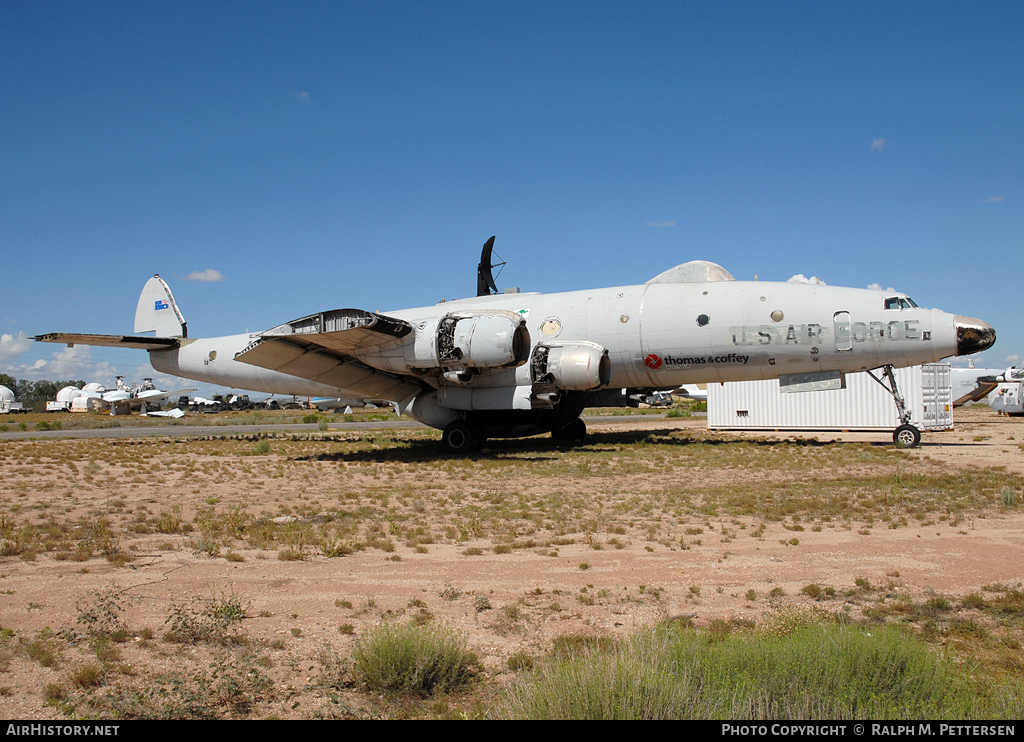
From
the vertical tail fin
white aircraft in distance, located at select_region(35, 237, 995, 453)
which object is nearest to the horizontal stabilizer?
white aircraft in distance, located at select_region(35, 237, 995, 453)

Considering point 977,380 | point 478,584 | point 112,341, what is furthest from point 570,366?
point 977,380

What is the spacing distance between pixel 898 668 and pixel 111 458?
63.5 feet

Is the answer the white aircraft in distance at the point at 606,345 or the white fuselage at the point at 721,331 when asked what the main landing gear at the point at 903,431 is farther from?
the white fuselage at the point at 721,331

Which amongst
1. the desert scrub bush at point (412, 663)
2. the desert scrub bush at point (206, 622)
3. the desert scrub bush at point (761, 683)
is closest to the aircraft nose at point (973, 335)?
the desert scrub bush at point (761, 683)

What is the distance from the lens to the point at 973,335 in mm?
15766

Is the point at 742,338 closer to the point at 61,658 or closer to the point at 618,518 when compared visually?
the point at 618,518

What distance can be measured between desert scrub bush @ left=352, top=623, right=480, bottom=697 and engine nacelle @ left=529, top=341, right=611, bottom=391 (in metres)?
12.7

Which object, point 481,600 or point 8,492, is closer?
point 481,600

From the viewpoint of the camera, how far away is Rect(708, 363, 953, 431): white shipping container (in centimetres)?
2517

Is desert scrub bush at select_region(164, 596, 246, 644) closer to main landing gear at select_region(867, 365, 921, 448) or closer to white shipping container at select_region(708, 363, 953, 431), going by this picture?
main landing gear at select_region(867, 365, 921, 448)

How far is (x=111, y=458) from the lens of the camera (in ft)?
59.3

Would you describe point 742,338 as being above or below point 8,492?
above

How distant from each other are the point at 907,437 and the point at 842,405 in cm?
1003
